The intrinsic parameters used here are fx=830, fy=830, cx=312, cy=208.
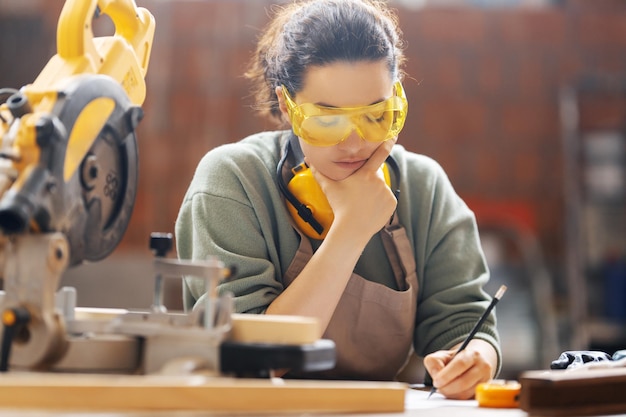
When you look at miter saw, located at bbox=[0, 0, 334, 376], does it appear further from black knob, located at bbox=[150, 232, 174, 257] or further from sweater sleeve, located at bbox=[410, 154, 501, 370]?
sweater sleeve, located at bbox=[410, 154, 501, 370]

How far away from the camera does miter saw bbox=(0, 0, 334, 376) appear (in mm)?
985

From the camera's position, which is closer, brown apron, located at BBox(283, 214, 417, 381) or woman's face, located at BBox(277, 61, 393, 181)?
woman's face, located at BBox(277, 61, 393, 181)

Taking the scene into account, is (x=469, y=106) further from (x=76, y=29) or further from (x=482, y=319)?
(x=76, y=29)

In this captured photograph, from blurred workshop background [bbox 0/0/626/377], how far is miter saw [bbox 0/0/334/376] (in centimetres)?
320

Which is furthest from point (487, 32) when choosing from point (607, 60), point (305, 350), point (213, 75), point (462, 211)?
point (305, 350)

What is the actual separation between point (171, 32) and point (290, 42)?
2786mm

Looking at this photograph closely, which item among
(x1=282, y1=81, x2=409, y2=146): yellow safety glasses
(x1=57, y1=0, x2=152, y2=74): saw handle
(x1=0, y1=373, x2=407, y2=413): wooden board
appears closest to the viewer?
(x1=0, y1=373, x2=407, y2=413): wooden board

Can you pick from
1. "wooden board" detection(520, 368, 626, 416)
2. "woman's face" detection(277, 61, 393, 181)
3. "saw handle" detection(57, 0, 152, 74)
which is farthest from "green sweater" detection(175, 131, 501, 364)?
"wooden board" detection(520, 368, 626, 416)

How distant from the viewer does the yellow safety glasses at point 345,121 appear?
1466mm

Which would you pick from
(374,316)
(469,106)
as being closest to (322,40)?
(374,316)

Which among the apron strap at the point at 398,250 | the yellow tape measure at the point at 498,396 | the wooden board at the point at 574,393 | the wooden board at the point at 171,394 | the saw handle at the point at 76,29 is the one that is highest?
the saw handle at the point at 76,29

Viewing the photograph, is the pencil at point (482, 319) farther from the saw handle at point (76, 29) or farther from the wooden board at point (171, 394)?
the saw handle at point (76, 29)

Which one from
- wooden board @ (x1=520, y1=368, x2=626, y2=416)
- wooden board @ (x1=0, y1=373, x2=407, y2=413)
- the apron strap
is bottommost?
wooden board @ (x1=520, y1=368, x2=626, y2=416)

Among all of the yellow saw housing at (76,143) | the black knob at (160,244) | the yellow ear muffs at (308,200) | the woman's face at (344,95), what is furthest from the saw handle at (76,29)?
the yellow ear muffs at (308,200)
